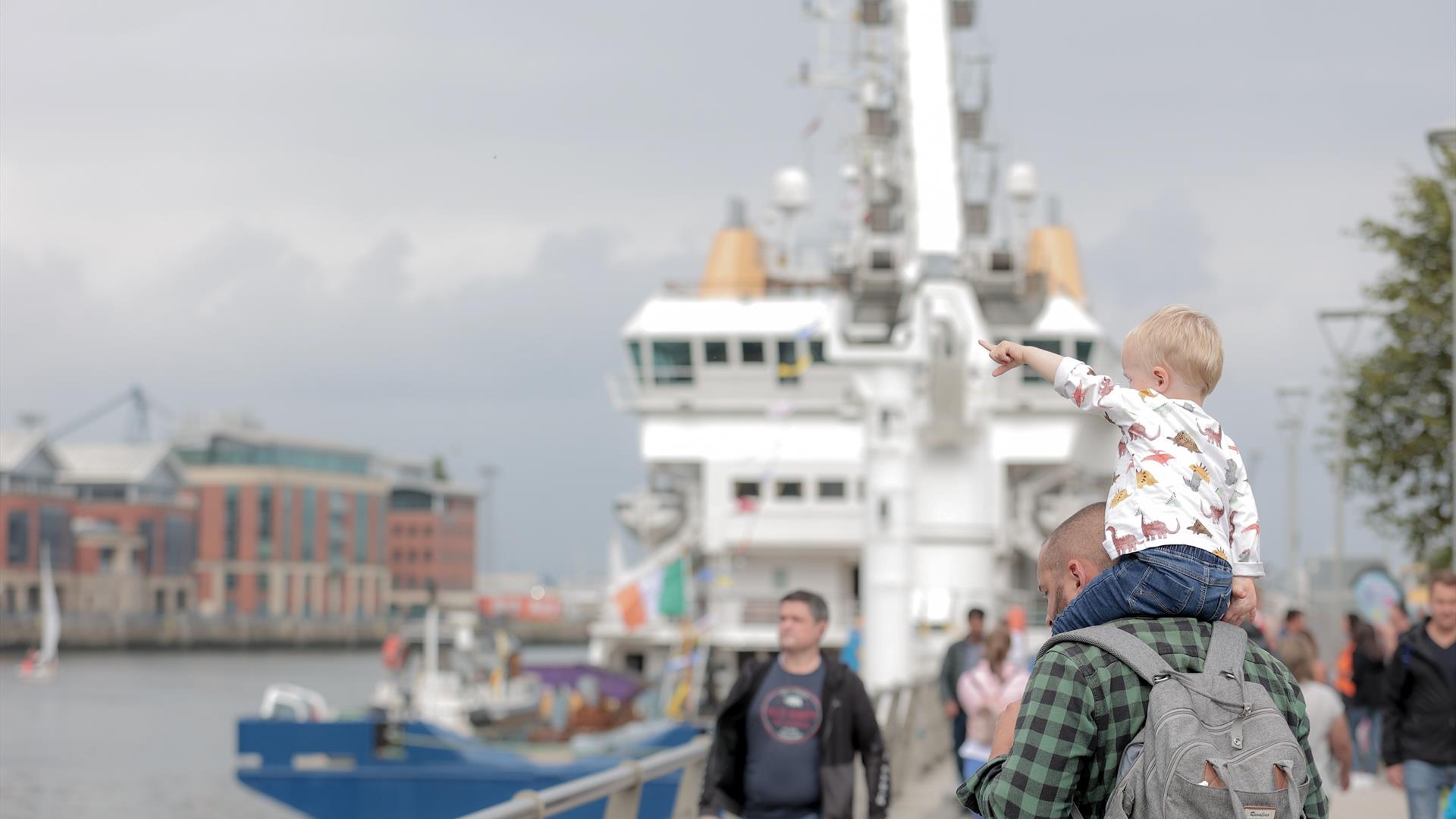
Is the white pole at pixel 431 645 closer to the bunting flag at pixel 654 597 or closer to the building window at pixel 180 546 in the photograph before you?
the bunting flag at pixel 654 597

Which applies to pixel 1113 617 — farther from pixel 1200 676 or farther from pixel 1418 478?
pixel 1418 478

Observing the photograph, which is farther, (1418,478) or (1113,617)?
(1418,478)

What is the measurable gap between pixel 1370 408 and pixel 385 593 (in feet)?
404

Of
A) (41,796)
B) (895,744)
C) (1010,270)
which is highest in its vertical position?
(1010,270)

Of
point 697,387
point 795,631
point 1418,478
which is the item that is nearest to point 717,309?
point 697,387

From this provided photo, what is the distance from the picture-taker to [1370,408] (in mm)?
26875

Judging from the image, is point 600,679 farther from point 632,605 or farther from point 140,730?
point 140,730

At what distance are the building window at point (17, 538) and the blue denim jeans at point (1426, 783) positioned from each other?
1310 centimetres

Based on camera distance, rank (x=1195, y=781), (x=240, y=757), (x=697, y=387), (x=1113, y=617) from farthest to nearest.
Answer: (x=697, y=387)
(x=240, y=757)
(x=1113, y=617)
(x=1195, y=781)

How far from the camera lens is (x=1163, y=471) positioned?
320cm

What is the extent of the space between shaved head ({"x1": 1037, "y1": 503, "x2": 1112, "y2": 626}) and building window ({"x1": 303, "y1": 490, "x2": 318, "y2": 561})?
12997 cm

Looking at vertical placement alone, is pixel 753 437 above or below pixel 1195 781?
above

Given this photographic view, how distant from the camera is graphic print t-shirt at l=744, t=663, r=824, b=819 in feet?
22.5

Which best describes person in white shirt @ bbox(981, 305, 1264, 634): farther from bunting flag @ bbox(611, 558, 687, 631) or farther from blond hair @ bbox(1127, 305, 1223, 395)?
bunting flag @ bbox(611, 558, 687, 631)
